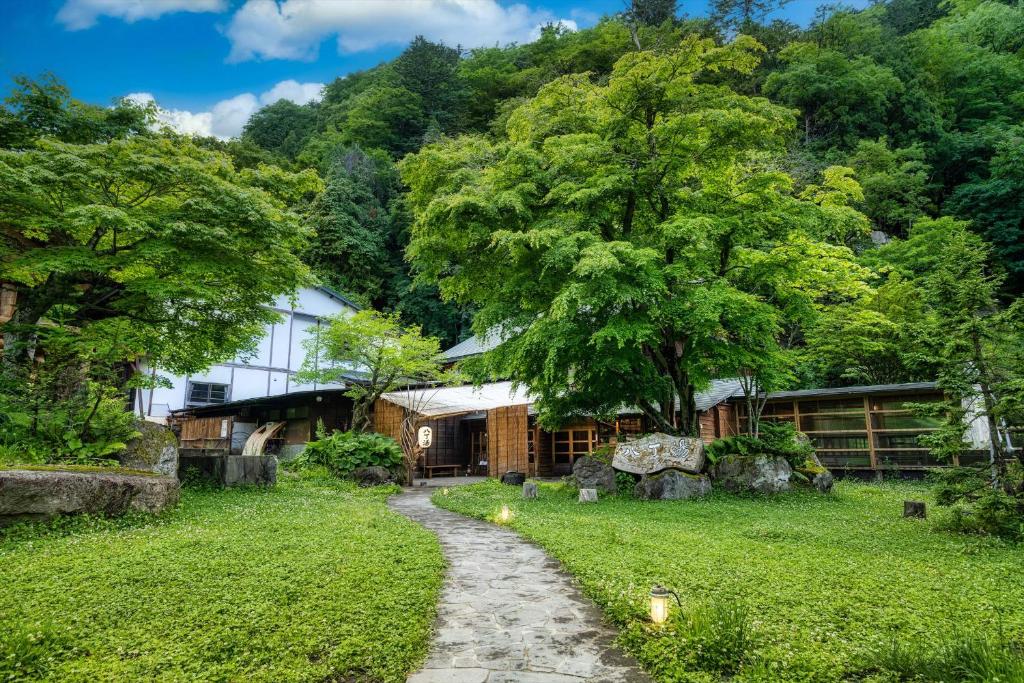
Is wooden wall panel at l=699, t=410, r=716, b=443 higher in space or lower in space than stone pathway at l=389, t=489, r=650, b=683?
higher

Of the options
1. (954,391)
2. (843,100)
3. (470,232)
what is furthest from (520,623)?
(843,100)

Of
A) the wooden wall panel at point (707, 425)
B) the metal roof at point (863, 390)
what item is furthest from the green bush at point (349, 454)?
the metal roof at point (863, 390)

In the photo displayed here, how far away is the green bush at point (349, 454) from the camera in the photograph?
50.9ft

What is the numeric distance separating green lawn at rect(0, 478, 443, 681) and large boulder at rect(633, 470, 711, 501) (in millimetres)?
6049

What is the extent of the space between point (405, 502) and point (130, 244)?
7472 mm

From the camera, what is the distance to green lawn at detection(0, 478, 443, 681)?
3.43m

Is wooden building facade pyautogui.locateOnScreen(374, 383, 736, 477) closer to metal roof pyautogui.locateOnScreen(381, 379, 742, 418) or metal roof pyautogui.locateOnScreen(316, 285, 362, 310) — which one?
metal roof pyautogui.locateOnScreen(381, 379, 742, 418)

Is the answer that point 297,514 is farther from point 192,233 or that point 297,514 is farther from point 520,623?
point 520,623

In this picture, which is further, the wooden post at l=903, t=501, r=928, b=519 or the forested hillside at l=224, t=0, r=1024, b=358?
the forested hillside at l=224, t=0, r=1024, b=358

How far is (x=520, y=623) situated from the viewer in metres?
4.43

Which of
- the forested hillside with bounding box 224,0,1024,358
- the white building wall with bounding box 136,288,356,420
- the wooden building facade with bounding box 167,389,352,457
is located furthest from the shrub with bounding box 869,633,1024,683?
the white building wall with bounding box 136,288,356,420

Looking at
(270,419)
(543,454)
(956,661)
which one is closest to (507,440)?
(543,454)

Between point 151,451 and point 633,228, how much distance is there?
11110 mm

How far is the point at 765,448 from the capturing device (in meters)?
13.0
